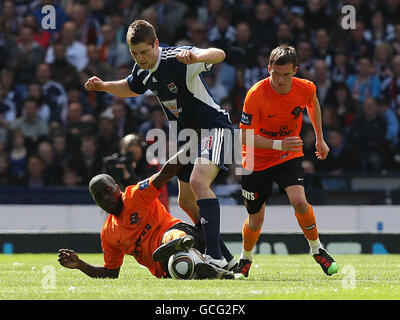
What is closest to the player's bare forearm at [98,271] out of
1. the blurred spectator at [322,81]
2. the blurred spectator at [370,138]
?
the blurred spectator at [370,138]

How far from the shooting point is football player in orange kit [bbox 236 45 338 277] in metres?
7.21

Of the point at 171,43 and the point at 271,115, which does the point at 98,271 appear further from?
the point at 171,43

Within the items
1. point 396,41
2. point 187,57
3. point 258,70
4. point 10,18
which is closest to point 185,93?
point 187,57

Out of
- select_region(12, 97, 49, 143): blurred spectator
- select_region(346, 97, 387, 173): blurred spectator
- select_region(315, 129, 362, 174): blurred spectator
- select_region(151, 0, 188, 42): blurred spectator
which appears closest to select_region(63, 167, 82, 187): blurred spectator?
select_region(12, 97, 49, 143): blurred spectator

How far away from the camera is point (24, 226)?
40.2ft

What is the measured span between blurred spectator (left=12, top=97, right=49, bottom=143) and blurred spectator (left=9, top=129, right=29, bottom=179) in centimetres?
15

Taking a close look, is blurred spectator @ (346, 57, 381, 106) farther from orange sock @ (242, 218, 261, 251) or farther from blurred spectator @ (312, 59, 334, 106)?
orange sock @ (242, 218, 261, 251)

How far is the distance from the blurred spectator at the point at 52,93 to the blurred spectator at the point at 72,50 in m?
0.43

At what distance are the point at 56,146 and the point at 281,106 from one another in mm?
6448

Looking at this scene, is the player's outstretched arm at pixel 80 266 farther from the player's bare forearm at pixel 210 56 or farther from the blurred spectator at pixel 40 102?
the blurred spectator at pixel 40 102

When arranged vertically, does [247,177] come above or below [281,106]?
below

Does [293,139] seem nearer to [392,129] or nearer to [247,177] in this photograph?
[247,177]
